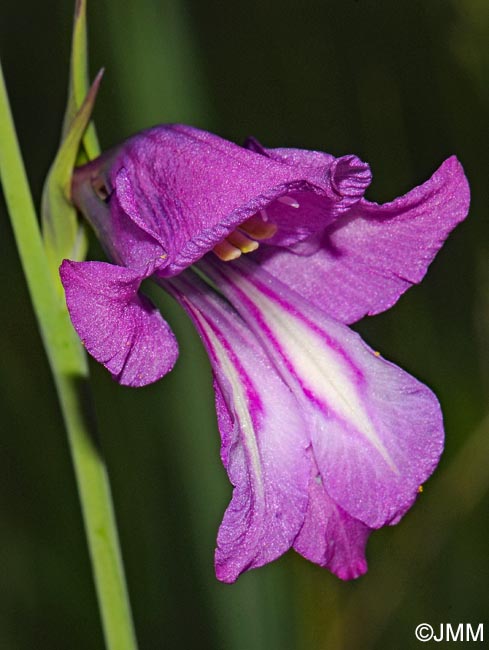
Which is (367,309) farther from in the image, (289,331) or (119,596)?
(119,596)

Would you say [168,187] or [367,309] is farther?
[367,309]

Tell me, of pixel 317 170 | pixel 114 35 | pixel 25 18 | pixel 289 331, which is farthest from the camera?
pixel 25 18

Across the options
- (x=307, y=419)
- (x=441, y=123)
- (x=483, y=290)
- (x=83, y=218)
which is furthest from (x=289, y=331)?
(x=441, y=123)

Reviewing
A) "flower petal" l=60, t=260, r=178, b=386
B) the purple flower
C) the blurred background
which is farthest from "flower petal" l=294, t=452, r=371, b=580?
the blurred background

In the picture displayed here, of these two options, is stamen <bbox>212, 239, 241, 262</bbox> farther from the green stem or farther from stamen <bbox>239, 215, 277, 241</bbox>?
the green stem

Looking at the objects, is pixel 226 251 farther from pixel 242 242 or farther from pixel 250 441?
pixel 250 441

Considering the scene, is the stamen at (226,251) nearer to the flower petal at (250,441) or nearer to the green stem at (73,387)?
the flower petal at (250,441)

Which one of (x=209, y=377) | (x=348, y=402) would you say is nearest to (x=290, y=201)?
(x=348, y=402)

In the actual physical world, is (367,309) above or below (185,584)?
above
